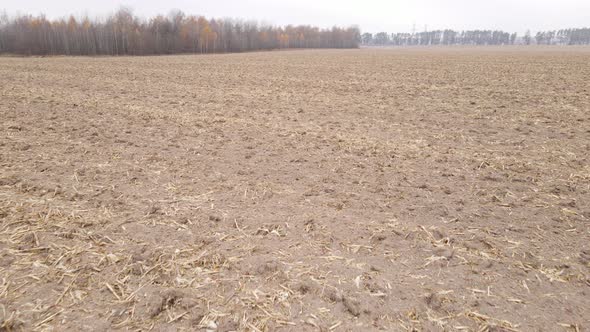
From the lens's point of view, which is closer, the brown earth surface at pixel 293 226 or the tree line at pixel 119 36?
the brown earth surface at pixel 293 226

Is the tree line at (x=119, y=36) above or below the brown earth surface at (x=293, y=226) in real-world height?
above

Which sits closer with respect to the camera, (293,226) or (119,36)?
(293,226)

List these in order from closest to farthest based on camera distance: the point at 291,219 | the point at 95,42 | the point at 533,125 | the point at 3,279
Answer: the point at 3,279 < the point at 291,219 < the point at 533,125 < the point at 95,42

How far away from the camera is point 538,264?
10.8ft

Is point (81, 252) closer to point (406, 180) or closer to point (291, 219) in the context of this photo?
point (291, 219)

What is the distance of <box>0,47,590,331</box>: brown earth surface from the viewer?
8.95 ft

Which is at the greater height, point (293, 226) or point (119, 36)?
point (119, 36)

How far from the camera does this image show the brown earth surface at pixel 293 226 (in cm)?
273

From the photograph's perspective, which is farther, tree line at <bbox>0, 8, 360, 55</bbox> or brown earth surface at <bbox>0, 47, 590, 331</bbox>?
tree line at <bbox>0, 8, 360, 55</bbox>

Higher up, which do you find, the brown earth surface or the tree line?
the tree line

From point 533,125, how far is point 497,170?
401 cm

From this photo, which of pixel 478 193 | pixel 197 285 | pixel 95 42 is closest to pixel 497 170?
pixel 478 193

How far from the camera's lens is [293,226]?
Answer: 3.94m

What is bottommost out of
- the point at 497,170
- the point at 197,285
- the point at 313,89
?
the point at 197,285
